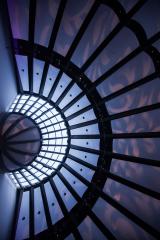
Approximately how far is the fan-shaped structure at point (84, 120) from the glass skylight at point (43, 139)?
41 mm

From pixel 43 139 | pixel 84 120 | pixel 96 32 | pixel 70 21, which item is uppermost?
pixel 70 21

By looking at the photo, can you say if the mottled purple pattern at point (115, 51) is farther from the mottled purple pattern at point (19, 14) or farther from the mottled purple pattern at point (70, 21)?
the mottled purple pattern at point (19, 14)

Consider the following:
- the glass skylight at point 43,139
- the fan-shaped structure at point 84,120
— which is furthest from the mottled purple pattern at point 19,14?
the glass skylight at point 43,139

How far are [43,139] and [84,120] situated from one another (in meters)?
1.83

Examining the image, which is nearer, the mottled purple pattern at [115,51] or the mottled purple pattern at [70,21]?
the mottled purple pattern at [70,21]

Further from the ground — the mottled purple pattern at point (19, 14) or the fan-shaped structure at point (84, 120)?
the mottled purple pattern at point (19, 14)

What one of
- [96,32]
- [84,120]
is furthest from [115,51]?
[84,120]

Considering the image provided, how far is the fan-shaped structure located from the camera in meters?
9.12

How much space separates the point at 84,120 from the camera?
11484mm

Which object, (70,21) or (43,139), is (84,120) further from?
(70,21)

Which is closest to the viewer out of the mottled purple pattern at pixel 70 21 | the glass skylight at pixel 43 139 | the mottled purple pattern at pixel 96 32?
the mottled purple pattern at pixel 70 21

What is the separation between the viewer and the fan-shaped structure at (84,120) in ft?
29.9

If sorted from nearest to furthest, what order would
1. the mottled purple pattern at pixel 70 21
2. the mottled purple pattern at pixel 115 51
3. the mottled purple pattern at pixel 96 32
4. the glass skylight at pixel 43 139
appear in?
the mottled purple pattern at pixel 70 21 < the mottled purple pattern at pixel 96 32 < the mottled purple pattern at pixel 115 51 < the glass skylight at pixel 43 139

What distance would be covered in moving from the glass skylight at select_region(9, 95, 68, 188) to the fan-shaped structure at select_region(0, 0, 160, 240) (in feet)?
0.13
